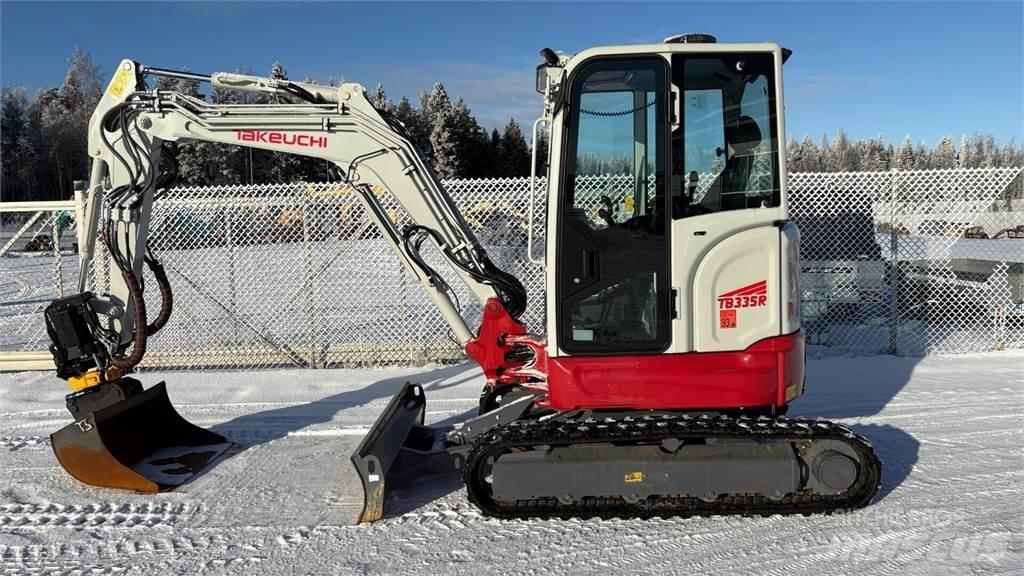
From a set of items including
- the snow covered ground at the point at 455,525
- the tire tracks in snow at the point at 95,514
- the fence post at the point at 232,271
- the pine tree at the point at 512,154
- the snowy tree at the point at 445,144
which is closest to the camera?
the snow covered ground at the point at 455,525

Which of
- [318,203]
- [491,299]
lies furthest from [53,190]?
[491,299]

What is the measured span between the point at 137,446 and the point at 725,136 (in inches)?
190

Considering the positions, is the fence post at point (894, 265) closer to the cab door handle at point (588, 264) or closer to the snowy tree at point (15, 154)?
the cab door handle at point (588, 264)

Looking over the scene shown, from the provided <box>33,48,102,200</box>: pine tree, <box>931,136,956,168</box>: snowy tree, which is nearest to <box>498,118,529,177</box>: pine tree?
<box>33,48,102,200</box>: pine tree

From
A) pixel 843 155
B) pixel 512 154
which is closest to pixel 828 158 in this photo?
pixel 843 155

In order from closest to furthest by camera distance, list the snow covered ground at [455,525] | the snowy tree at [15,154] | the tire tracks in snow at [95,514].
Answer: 1. the snow covered ground at [455,525]
2. the tire tracks in snow at [95,514]
3. the snowy tree at [15,154]

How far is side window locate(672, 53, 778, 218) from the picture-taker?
4.20 metres

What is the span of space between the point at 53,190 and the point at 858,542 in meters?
69.3

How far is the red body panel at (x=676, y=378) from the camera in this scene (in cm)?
427

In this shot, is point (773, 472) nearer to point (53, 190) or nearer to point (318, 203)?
point (318, 203)

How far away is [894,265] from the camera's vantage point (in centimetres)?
869

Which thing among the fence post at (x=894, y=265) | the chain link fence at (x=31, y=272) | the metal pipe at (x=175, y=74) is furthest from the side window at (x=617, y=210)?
the chain link fence at (x=31, y=272)

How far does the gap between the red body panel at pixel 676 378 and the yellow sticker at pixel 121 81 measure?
359cm

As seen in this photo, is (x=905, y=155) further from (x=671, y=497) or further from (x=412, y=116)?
(x=671, y=497)
